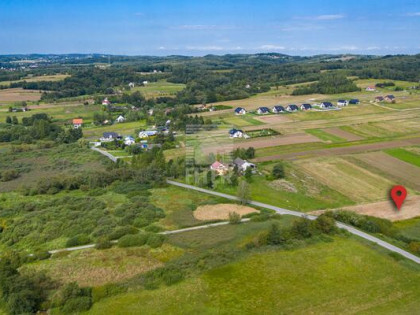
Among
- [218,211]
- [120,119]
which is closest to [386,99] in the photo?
[120,119]

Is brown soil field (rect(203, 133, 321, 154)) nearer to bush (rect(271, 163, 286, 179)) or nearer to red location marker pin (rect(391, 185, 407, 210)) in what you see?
bush (rect(271, 163, 286, 179))

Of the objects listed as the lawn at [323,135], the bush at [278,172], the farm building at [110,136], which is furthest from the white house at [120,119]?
the bush at [278,172]

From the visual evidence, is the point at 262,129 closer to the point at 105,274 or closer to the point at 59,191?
the point at 59,191

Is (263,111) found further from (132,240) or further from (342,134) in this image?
(132,240)

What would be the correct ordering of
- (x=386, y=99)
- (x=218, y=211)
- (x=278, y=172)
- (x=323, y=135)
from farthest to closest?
(x=386, y=99) → (x=323, y=135) → (x=278, y=172) → (x=218, y=211)

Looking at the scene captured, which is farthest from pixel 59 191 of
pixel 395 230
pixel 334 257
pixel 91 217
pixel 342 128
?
pixel 342 128

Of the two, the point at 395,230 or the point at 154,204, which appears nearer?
the point at 395,230

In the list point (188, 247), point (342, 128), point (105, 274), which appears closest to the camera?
point (105, 274)
